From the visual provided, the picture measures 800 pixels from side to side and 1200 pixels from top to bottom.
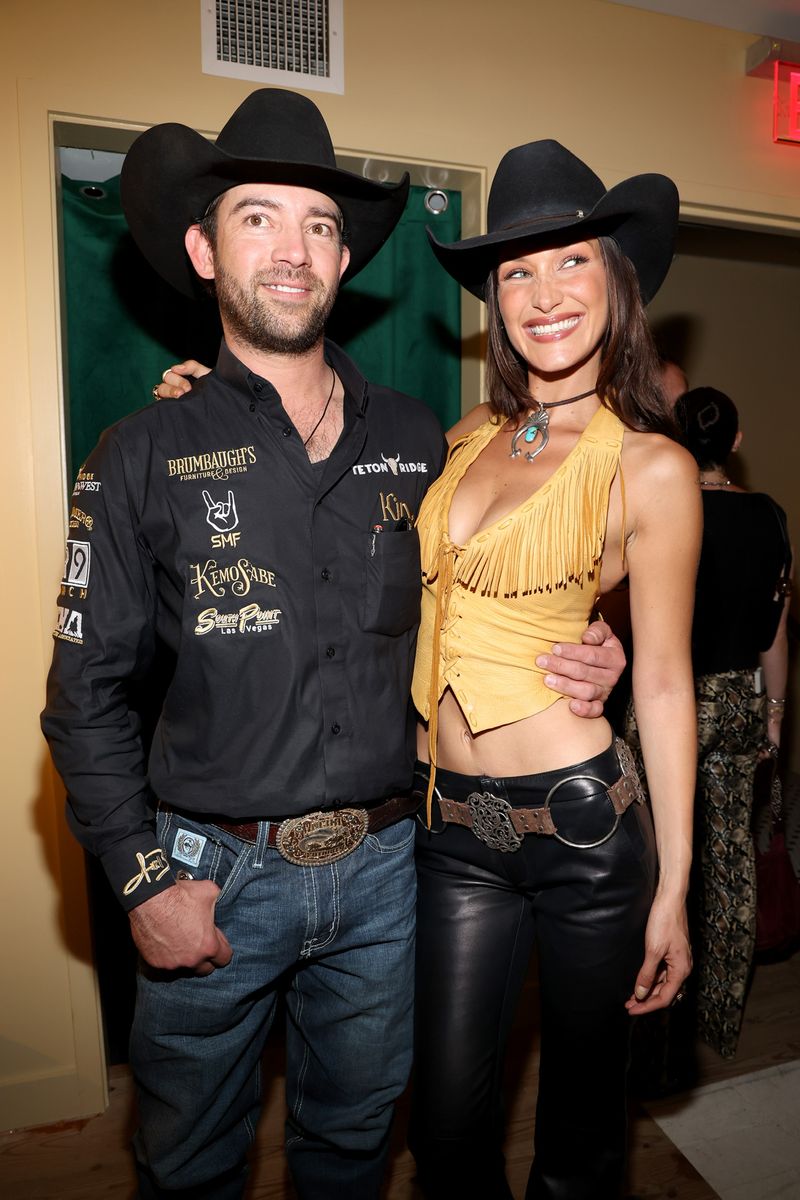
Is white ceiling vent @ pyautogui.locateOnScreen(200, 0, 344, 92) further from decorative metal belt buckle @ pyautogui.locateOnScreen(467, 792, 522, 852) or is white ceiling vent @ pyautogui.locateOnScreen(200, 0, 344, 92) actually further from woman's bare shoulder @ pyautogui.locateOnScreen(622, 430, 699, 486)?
decorative metal belt buckle @ pyautogui.locateOnScreen(467, 792, 522, 852)

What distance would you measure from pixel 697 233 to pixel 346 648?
4.63 metres

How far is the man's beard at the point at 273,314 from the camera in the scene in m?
1.66

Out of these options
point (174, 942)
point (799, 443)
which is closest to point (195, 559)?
point (174, 942)

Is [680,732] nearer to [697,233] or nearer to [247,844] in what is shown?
[247,844]

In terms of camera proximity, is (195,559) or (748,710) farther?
(748,710)

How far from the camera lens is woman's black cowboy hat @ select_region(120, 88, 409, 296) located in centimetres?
166

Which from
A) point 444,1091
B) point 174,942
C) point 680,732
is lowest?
point 444,1091

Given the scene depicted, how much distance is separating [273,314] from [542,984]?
1.36m

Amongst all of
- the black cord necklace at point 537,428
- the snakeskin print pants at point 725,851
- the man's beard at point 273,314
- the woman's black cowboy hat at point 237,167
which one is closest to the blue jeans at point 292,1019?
the black cord necklace at point 537,428

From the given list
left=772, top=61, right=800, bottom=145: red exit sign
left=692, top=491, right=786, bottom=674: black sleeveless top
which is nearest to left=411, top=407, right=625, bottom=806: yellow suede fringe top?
left=692, top=491, right=786, bottom=674: black sleeveless top

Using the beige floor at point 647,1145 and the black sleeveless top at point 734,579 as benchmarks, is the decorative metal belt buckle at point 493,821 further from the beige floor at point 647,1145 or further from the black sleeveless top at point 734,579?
the black sleeveless top at point 734,579

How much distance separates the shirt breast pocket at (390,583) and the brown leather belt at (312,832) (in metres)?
0.35

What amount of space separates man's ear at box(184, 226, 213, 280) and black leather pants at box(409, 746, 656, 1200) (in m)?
1.12

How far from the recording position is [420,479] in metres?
1.88
